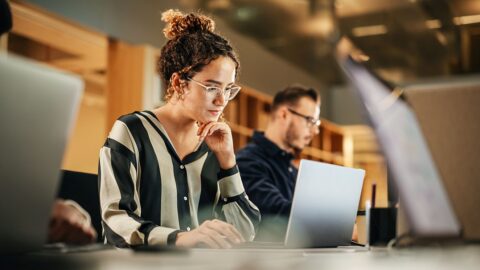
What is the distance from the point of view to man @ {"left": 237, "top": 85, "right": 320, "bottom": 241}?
261cm

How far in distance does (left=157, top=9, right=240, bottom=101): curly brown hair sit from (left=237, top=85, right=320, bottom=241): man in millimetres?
779

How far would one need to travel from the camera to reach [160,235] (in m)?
1.40

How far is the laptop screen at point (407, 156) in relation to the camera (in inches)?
39.6

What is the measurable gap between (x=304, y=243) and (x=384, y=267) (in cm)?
69

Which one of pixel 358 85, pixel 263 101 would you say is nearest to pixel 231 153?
pixel 358 85

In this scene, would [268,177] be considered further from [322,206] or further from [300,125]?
[322,206]

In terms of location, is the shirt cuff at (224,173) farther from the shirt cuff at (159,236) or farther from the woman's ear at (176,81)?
the shirt cuff at (159,236)

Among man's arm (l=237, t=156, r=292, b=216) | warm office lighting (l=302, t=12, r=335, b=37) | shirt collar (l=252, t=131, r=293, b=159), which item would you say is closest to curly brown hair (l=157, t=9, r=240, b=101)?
man's arm (l=237, t=156, r=292, b=216)

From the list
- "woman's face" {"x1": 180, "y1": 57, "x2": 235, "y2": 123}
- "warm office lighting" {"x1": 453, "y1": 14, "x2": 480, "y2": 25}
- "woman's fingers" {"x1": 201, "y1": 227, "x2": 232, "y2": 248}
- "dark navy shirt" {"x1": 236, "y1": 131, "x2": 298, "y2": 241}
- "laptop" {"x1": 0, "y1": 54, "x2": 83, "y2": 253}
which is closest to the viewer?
"laptop" {"x1": 0, "y1": 54, "x2": 83, "y2": 253}

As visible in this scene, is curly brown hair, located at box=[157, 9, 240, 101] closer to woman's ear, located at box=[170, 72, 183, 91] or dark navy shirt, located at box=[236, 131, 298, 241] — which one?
woman's ear, located at box=[170, 72, 183, 91]

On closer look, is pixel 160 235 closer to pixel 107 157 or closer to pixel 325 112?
pixel 107 157

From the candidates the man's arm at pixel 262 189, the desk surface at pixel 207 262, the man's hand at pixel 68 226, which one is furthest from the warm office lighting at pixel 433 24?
the man's hand at pixel 68 226

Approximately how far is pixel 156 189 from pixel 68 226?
77 cm

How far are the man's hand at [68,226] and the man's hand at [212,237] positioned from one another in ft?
1.23
